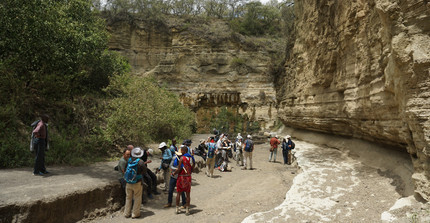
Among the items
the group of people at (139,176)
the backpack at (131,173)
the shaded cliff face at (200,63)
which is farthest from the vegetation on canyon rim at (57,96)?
the shaded cliff face at (200,63)

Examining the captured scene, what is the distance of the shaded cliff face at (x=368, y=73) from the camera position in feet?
17.0

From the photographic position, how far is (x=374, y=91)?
818cm

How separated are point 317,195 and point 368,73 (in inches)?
201

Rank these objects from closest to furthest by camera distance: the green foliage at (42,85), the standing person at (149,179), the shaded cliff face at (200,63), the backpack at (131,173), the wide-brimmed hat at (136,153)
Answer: the backpack at (131,173), the wide-brimmed hat at (136,153), the standing person at (149,179), the green foliage at (42,85), the shaded cliff face at (200,63)

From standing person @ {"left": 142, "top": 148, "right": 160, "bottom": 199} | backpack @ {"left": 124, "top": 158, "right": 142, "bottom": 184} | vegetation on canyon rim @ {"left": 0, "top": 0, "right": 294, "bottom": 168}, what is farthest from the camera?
vegetation on canyon rim @ {"left": 0, "top": 0, "right": 294, "bottom": 168}

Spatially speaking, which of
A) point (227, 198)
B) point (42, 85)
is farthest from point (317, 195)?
point (42, 85)

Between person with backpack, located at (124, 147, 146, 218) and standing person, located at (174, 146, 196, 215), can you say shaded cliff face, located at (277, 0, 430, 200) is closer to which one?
standing person, located at (174, 146, 196, 215)

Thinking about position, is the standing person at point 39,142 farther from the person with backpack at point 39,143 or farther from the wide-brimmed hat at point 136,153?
the wide-brimmed hat at point 136,153

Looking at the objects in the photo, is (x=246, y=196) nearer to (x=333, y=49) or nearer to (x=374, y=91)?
(x=374, y=91)

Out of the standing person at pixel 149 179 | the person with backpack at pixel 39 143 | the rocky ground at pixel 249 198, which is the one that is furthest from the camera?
the standing person at pixel 149 179

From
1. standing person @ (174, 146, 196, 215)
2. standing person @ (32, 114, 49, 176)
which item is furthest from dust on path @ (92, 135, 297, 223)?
standing person @ (32, 114, 49, 176)

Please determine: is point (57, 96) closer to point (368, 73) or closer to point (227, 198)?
point (227, 198)

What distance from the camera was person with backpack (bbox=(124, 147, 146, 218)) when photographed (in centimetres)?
581

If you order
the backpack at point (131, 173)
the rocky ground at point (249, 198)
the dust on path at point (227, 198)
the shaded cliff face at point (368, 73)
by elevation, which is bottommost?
the dust on path at point (227, 198)
